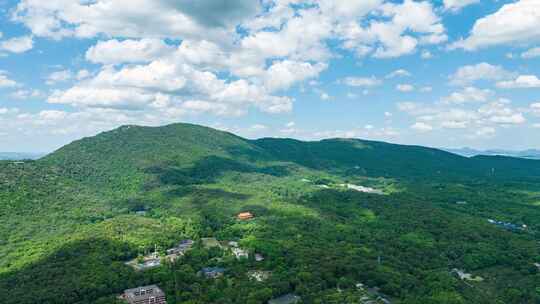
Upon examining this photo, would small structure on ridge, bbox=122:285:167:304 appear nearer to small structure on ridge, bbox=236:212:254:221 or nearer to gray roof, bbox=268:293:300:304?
gray roof, bbox=268:293:300:304

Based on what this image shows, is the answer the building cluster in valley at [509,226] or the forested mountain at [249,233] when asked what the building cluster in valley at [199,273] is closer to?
the forested mountain at [249,233]

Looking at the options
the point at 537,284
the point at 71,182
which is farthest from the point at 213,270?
the point at 71,182

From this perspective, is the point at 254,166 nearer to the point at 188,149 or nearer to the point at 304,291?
the point at 188,149

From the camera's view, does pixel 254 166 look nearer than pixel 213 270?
No

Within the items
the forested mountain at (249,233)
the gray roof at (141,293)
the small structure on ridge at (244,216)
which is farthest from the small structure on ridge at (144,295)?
the small structure on ridge at (244,216)

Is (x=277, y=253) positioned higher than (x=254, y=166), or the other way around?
(x=254, y=166)

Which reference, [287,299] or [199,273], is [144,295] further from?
[287,299]

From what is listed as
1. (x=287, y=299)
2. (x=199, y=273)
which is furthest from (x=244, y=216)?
(x=287, y=299)

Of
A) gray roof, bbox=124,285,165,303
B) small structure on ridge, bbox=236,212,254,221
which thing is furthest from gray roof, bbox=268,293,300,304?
small structure on ridge, bbox=236,212,254,221
